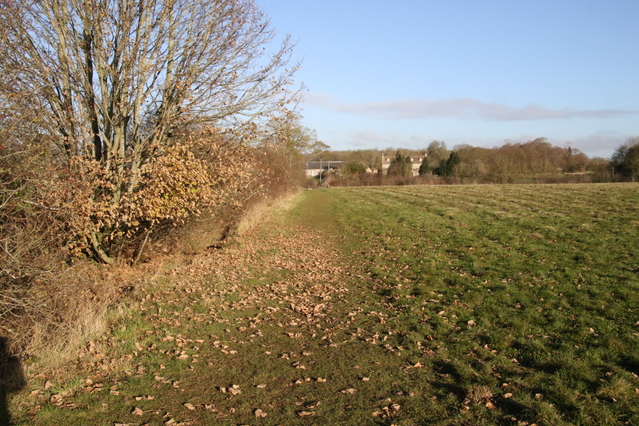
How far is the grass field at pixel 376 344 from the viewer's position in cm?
496

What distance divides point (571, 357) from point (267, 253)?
10.4 meters

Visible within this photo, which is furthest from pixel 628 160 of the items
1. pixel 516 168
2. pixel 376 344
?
pixel 376 344

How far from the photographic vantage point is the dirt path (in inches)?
195

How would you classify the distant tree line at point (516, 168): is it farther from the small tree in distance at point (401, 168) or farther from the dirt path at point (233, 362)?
the dirt path at point (233, 362)

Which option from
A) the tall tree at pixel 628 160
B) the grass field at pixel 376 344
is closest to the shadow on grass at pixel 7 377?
the grass field at pixel 376 344

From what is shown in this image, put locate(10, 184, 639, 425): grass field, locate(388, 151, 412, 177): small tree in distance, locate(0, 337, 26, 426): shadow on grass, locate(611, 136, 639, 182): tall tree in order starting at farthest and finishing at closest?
1. locate(388, 151, 412, 177): small tree in distance
2. locate(611, 136, 639, 182): tall tree
3. locate(10, 184, 639, 425): grass field
4. locate(0, 337, 26, 426): shadow on grass

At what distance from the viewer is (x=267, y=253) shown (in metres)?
15.1

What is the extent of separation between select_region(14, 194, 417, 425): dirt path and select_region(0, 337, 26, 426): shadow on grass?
151 mm

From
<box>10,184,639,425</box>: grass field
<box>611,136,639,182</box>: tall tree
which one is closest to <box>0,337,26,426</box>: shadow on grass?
<box>10,184,639,425</box>: grass field

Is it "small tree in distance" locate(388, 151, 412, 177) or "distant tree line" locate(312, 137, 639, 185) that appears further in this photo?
"small tree in distance" locate(388, 151, 412, 177)

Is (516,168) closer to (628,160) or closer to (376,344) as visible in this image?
(628,160)

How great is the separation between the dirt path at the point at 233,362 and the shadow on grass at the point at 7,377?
15 centimetres

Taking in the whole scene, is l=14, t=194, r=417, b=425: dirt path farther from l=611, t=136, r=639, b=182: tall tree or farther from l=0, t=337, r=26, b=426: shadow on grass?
l=611, t=136, r=639, b=182: tall tree

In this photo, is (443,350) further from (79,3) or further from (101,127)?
(79,3)
